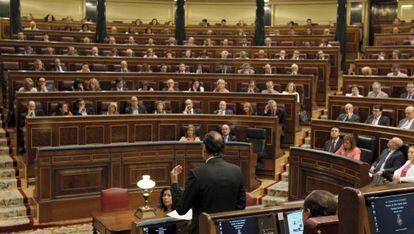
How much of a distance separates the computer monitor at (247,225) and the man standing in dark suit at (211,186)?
2.46 feet

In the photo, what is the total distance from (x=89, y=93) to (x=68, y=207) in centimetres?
269

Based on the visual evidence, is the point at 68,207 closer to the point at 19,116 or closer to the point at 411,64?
the point at 19,116

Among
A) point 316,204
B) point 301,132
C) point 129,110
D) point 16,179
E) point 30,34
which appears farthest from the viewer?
point 30,34

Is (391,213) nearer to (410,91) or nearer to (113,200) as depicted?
(113,200)

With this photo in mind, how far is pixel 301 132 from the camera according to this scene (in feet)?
30.5

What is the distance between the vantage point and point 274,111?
28.2ft

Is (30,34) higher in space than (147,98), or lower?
higher

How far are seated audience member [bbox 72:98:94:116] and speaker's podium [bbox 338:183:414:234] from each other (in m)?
6.76

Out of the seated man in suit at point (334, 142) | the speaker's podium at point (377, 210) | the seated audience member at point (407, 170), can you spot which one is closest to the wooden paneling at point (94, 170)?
the seated man in suit at point (334, 142)

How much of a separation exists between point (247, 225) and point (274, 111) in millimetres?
6457

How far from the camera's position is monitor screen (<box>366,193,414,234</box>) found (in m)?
1.90

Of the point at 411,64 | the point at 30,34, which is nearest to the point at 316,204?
the point at 411,64

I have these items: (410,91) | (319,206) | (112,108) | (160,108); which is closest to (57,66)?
(112,108)

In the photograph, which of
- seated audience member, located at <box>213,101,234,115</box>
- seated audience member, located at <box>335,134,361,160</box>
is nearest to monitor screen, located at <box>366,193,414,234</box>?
seated audience member, located at <box>335,134,361,160</box>
